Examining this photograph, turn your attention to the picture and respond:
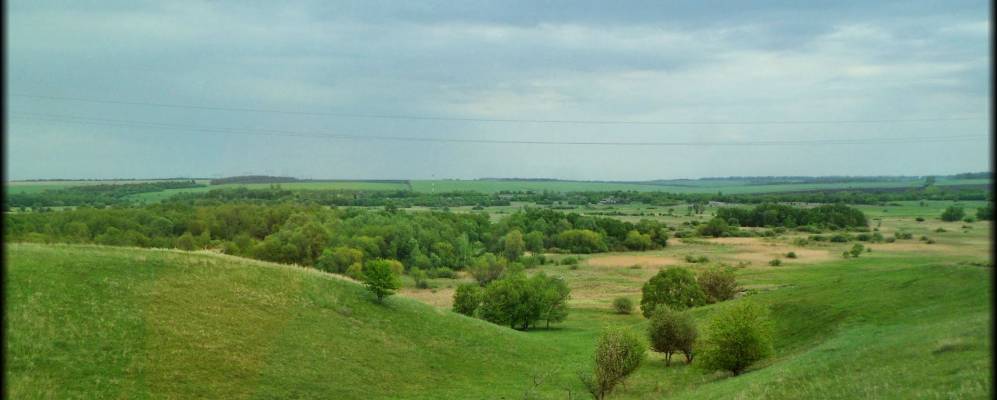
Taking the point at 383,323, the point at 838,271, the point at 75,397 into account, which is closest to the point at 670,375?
the point at 383,323

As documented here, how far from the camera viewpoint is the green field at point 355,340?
31.4 meters

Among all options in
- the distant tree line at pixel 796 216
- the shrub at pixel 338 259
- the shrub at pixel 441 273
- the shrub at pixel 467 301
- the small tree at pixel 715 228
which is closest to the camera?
the shrub at pixel 467 301

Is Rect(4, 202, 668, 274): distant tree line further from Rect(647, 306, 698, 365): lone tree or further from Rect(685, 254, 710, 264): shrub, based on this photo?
Rect(647, 306, 698, 365): lone tree

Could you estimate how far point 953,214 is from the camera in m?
121

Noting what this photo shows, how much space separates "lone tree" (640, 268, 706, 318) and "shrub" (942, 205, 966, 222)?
255ft

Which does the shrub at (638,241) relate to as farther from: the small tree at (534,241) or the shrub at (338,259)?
the shrub at (338,259)

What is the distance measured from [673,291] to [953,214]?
287 ft

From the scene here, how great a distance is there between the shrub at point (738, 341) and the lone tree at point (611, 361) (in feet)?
18.8

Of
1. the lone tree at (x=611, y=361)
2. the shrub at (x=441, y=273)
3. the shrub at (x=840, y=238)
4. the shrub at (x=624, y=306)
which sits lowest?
the shrub at (x=441, y=273)

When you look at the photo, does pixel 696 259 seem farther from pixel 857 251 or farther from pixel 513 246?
pixel 513 246

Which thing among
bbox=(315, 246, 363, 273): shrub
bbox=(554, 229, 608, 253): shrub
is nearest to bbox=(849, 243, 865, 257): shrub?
bbox=(554, 229, 608, 253): shrub

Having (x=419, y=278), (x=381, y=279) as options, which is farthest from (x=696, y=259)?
(x=381, y=279)

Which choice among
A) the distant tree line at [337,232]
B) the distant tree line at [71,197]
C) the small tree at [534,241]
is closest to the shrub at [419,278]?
the distant tree line at [337,232]

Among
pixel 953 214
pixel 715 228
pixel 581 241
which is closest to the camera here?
pixel 953 214
